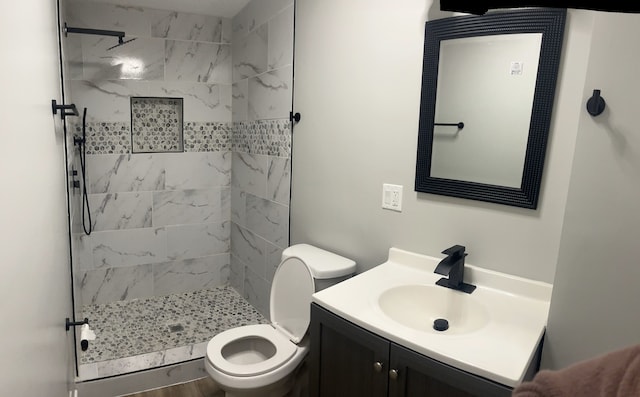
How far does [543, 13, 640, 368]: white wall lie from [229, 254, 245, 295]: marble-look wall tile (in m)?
2.72

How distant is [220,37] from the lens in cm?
332

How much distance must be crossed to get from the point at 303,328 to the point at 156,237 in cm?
200

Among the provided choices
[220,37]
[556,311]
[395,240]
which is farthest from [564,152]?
[220,37]

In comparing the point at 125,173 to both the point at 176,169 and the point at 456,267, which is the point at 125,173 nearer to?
the point at 176,169

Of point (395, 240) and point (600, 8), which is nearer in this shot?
point (600, 8)

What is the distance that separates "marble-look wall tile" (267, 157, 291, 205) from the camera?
8.44 ft

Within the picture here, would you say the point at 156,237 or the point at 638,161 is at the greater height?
the point at 638,161

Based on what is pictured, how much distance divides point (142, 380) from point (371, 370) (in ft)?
5.72

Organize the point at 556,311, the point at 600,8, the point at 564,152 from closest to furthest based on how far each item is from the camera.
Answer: the point at 600,8, the point at 556,311, the point at 564,152

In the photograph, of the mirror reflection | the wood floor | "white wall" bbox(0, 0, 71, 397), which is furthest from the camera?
the wood floor

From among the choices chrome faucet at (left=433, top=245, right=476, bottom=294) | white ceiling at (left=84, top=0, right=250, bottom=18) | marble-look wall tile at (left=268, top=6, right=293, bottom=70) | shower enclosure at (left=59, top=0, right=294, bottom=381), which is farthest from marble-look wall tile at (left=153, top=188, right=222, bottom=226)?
chrome faucet at (left=433, top=245, right=476, bottom=294)

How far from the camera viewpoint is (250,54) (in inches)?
118

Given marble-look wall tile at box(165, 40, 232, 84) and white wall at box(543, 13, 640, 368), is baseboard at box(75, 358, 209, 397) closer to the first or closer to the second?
white wall at box(543, 13, 640, 368)

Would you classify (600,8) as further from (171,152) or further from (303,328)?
(171,152)
